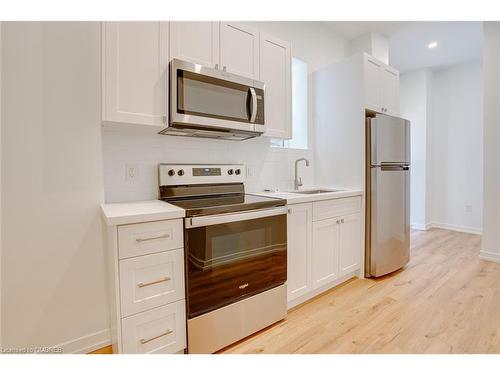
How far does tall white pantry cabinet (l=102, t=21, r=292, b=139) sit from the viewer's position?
4.67 ft

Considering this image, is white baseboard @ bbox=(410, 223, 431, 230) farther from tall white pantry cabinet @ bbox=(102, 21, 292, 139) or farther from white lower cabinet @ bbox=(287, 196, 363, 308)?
tall white pantry cabinet @ bbox=(102, 21, 292, 139)

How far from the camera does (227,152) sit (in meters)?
2.19

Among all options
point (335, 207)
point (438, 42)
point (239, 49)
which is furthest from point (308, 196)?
point (438, 42)

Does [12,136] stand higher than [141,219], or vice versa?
[12,136]

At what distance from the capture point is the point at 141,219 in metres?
1.26

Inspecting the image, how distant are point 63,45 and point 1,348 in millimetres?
1667

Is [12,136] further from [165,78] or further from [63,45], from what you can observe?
[165,78]

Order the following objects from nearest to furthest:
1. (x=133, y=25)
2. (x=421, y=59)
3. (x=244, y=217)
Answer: (x=133, y=25), (x=244, y=217), (x=421, y=59)

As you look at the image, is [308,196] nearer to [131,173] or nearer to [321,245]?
[321,245]

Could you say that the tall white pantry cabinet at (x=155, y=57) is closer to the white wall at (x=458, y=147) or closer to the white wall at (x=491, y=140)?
the white wall at (x=491, y=140)

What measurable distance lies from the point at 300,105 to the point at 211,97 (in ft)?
4.79

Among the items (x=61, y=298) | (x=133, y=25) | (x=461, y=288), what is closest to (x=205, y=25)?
(x=133, y=25)

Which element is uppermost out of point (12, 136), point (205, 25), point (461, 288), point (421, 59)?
point (421, 59)
